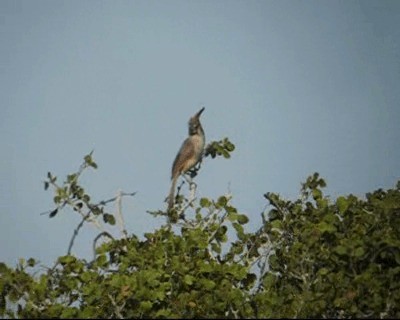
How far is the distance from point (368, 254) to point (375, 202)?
1.23 meters

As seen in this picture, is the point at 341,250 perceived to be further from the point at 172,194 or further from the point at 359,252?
the point at 172,194

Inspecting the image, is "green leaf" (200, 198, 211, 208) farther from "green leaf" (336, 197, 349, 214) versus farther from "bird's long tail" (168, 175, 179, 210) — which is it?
"green leaf" (336, 197, 349, 214)

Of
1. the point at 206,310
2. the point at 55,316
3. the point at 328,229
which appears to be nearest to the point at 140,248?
the point at 206,310

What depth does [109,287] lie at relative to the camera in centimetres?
660

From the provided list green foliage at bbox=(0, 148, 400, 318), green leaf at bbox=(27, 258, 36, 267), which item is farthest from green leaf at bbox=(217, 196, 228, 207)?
green leaf at bbox=(27, 258, 36, 267)

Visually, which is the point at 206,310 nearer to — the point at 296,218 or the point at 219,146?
the point at 296,218

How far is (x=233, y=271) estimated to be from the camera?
7.17 m

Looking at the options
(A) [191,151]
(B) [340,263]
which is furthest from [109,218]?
(A) [191,151]

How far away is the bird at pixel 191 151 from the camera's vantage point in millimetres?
10938

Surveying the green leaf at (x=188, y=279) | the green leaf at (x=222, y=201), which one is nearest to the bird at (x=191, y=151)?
the green leaf at (x=222, y=201)

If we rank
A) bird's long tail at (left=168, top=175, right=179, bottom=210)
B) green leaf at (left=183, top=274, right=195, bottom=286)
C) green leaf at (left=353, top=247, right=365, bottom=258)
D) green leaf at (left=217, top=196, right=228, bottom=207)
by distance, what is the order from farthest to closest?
bird's long tail at (left=168, top=175, right=179, bottom=210) → green leaf at (left=217, top=196, right=228, bottom=207) → green leaf at (left=183, top=274, right=195, bottom=286) → green leaf at (left=353, top=247, right=365, bottom=258)

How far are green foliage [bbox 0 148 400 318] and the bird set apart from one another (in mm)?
2819

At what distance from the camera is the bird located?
10.9 meters

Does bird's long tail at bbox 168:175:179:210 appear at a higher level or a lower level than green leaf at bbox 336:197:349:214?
higher
